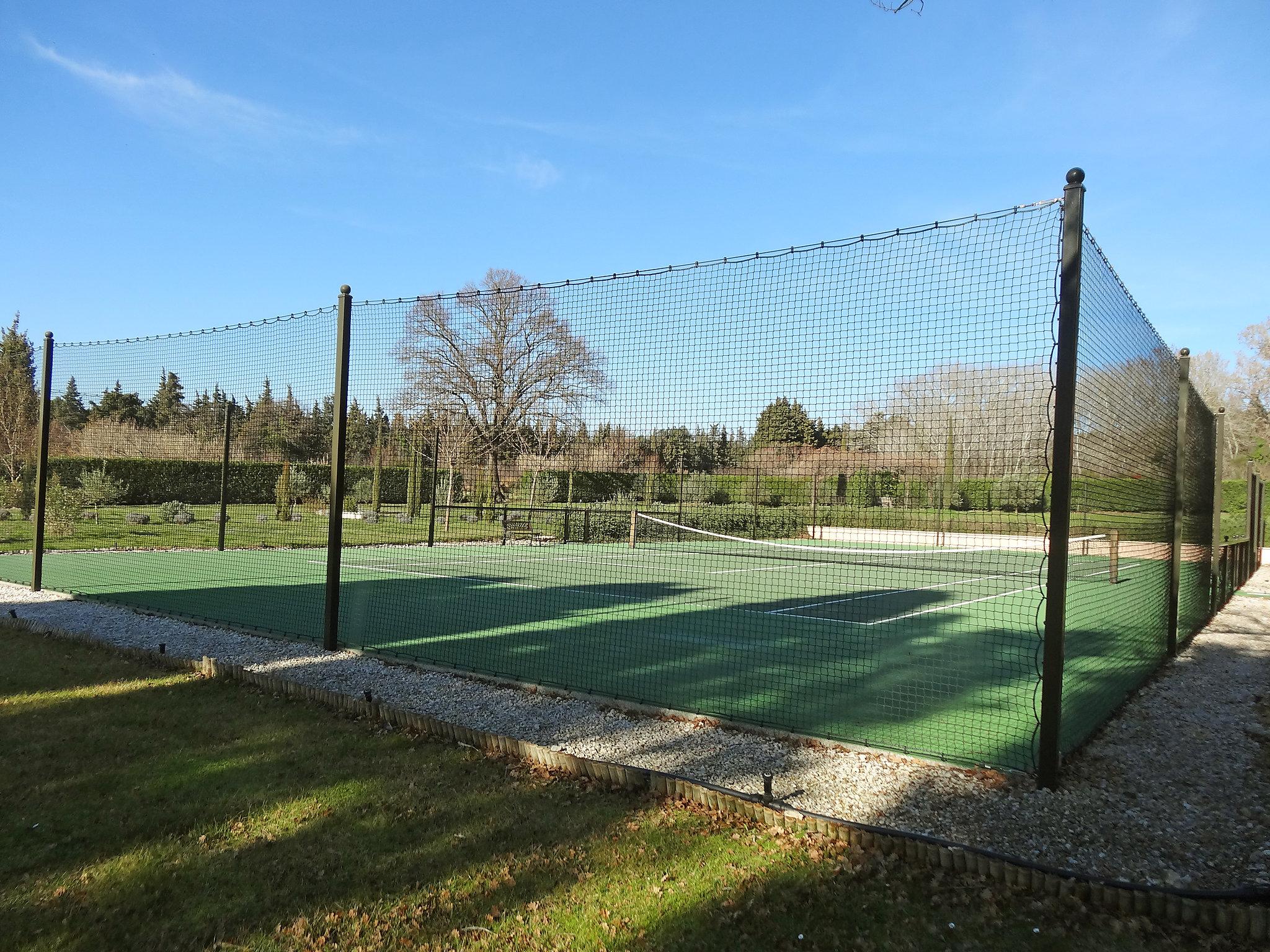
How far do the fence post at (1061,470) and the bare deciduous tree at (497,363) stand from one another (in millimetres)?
2877

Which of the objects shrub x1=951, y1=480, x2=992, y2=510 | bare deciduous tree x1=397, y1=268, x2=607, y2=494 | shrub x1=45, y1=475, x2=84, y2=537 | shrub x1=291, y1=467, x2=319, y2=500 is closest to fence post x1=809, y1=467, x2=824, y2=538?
shrub x1=951, y1=480, x2=992, y2=510

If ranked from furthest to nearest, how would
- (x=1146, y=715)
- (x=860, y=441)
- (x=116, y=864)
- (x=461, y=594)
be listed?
(x=461, y=594) < (x=1146, y=715) < (x=860, y=441) < (x=116, y=864)

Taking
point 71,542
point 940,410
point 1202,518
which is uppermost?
point 940,410

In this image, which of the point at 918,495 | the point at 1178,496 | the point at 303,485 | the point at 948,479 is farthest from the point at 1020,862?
the point at 303,485

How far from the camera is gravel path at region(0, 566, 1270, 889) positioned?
2.90 m

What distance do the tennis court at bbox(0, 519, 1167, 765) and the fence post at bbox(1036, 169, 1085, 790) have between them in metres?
0.26

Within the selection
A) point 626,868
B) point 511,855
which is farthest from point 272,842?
point 626,868

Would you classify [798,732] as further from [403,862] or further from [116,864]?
[116,864]

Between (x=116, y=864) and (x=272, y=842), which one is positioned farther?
(x=272, y=842)

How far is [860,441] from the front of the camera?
4.42 meters

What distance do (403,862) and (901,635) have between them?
20.4ft

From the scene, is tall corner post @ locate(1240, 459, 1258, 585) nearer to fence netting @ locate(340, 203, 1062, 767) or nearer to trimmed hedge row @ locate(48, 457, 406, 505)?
fence netting @ locate(340, 203, 1062, 767)

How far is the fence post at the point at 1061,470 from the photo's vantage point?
3.35m

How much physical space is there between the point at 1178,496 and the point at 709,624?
434 centimetres
